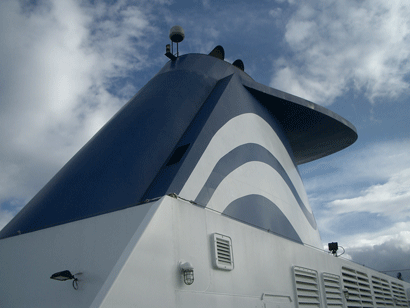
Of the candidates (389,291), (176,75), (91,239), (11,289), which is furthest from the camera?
(389,291)

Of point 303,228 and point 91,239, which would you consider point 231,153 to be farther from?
point 91,239

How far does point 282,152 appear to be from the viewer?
927 centimetres

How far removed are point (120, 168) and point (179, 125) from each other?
61.2 inches

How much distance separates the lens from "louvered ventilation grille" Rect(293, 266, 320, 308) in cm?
581

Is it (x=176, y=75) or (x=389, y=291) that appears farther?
(x=389, y=291)

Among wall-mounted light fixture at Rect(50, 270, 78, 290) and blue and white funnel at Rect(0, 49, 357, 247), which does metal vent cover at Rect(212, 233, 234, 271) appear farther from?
wall-mounted light fixture at Rect(50, 270, 78, 290)

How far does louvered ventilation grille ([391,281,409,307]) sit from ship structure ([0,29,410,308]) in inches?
20.2

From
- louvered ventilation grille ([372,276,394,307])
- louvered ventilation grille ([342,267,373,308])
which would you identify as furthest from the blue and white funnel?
louvered ventilation grille ([372,276,394,307])

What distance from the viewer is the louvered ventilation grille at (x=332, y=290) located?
6.63 m

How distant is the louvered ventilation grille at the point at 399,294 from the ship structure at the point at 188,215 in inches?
20.2

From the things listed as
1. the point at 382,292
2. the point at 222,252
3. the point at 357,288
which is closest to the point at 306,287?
the point at 222,252

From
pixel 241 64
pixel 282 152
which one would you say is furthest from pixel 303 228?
pixel 241 64

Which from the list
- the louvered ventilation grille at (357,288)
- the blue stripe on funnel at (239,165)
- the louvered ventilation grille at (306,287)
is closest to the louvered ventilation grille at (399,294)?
the louvered ventilation grille at (357,288)

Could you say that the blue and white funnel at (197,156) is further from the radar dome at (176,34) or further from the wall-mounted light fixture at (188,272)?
the wall-mounted light fixture at (188,272)
